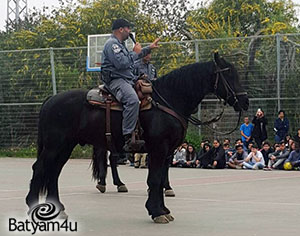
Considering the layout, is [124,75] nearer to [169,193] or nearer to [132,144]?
[132,144]

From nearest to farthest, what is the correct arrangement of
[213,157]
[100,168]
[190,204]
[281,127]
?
[190,204] < [100,168] < [213,157] < [281,127]

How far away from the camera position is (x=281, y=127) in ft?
70.6

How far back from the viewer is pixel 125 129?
33.3ft

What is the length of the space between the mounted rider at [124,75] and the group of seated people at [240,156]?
1029cm

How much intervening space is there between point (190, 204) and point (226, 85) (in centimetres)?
236

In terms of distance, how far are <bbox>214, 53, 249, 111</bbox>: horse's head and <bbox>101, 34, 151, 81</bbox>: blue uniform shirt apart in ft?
3.46

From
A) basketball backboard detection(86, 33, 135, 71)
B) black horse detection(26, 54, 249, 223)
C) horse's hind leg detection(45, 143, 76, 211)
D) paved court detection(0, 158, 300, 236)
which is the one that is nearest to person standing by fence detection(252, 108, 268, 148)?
paved court detection(0, 158, 300, 236)

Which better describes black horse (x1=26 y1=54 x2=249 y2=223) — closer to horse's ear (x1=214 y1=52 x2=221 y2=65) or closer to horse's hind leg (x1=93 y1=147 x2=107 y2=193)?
horse's ear (x1=214 y1=52 x2=221 y2=65)

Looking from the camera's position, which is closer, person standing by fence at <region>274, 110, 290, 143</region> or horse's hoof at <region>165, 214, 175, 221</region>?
horse's hoof at <region>165, 214, 175, 221</region>

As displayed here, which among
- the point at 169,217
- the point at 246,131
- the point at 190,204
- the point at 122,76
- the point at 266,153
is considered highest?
the point at 122,76

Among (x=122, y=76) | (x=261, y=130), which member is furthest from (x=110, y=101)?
(x=261, y=130)

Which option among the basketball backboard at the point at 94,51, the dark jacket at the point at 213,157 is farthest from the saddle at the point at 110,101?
the basketball backboard at the point at 94,51

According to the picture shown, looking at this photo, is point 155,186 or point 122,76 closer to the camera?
point 155,186

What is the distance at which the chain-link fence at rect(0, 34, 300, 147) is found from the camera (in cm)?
2233
